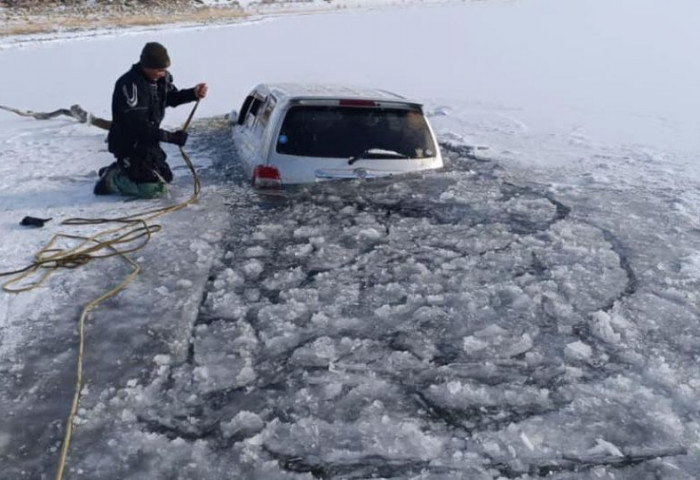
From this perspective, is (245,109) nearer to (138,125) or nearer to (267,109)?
(267,109)

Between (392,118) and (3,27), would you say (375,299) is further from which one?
(3,27)

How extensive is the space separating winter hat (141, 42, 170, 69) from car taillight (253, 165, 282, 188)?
151cm

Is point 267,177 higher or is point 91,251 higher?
point 267,177

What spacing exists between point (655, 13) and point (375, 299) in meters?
50.6

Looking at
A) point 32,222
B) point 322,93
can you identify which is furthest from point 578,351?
point 32,222

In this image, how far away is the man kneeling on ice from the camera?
273 inches

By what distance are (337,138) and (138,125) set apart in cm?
213

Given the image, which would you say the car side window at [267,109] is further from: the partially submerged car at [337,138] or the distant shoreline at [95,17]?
the distant shoreline at [95,17]

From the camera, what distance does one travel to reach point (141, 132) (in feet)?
23.1

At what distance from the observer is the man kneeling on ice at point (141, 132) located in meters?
6.93

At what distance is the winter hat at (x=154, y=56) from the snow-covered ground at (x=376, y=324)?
4.85 ft

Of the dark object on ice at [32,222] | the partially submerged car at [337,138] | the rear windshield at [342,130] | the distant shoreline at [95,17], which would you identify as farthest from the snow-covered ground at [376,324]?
the distant shoreline at [95,17]

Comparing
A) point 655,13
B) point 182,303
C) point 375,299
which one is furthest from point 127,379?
point 655,13

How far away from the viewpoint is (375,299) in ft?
16.9
